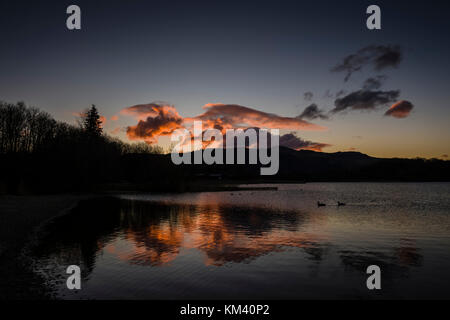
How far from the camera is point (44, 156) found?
75.7 metres

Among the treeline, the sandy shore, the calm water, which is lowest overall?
the calm water

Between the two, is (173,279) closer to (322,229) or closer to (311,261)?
(311,261)

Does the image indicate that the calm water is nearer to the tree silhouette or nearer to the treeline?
the treeline

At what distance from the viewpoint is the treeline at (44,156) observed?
70.2m

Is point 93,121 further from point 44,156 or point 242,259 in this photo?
point 242,259

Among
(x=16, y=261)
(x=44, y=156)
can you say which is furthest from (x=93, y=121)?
(x=16, y=261)

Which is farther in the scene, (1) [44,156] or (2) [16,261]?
(1) [44,156]

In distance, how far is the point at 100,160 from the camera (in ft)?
300

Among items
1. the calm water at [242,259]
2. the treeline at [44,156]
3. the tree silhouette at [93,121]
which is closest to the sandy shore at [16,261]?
A: the calm water at [242,259]

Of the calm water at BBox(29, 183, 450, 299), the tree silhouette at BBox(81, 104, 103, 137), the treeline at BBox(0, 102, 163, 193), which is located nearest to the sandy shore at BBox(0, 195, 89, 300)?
the calm water at BBox(29, 183, 450, 299)

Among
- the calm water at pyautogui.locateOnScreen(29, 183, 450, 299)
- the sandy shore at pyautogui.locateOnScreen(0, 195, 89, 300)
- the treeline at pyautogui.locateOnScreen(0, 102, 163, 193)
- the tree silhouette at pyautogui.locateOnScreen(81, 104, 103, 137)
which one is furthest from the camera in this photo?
the tree silhouette at pyautogui.locateOnScreen(81, 104, 103, 137)

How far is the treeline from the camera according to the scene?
2763 inches

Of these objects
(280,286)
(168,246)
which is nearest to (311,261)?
(280,286)
